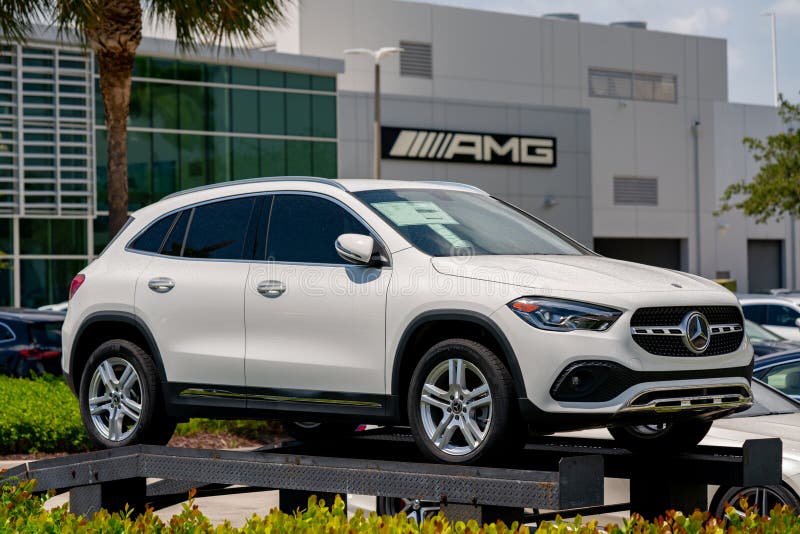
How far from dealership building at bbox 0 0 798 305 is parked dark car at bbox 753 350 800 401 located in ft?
77.4

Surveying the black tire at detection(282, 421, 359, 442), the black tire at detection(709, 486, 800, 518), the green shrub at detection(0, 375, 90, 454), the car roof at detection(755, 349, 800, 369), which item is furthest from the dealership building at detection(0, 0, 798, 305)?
the black tire at detection(709, 486, 800, 518)

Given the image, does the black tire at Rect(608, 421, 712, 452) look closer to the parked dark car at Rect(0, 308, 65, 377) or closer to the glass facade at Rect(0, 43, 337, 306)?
the parked dark car at Rect(0, 308, 65, 377)

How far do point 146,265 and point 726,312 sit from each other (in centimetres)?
328

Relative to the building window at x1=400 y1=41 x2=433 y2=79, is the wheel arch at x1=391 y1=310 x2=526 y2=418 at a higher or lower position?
lower

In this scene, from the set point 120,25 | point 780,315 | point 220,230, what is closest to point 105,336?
point 220,230

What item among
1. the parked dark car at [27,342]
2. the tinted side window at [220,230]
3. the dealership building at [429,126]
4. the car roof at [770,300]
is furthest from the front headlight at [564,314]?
the dealership building at [429,126]

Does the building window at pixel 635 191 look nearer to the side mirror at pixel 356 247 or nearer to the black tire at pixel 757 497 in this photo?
the black tire at pixel 757 497

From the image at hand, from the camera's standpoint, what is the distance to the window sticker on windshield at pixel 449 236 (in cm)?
672

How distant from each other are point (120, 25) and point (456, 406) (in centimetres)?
1191

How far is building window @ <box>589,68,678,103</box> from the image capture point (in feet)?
177

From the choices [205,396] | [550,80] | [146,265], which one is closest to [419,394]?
[205,396]

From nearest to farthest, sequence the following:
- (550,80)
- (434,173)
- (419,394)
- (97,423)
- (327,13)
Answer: (419,394) < (97,423) < (434,173) < (327,13) < (550,80)

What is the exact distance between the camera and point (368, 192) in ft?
23.4

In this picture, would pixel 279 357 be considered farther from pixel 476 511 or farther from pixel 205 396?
pixel 476 511
